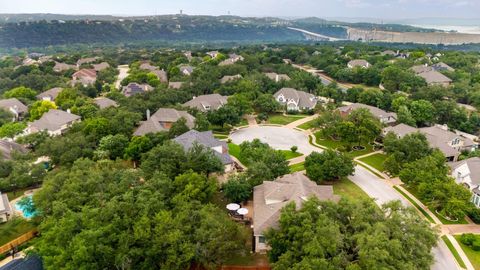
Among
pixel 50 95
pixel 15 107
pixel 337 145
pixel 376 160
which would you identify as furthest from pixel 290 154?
pixel 50 95

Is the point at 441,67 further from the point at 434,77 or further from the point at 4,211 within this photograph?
the point at 4,211

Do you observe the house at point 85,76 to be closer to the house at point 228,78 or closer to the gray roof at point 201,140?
the house at point 228,78

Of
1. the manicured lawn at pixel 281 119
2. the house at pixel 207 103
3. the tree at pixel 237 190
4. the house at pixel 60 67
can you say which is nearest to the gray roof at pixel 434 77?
the manicured lawn at pixel 281 119

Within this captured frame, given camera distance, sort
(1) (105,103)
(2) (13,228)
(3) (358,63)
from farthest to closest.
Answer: (3) (358,63)
(1) (105,103)
(2) (13,228)

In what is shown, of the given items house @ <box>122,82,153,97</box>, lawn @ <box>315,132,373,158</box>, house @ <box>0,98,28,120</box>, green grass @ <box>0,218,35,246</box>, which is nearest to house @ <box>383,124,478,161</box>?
lawn @ <box>315,132,373,158</box>

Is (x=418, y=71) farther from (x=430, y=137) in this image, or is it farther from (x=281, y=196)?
(x=281, y=196)
